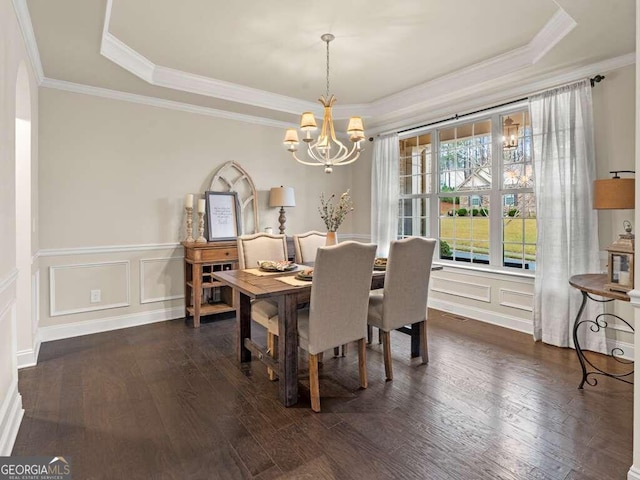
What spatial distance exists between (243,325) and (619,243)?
2.82 meters

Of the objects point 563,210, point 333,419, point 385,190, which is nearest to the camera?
point 333,419

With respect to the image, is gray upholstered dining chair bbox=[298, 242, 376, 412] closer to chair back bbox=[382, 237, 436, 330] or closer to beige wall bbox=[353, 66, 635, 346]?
chair back bbox=[382, 237, 436, 330]

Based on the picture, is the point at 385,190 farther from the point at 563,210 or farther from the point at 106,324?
the point at 106,324

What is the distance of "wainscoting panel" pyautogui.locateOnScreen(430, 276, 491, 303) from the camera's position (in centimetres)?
415

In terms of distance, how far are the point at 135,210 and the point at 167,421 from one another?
2.65m

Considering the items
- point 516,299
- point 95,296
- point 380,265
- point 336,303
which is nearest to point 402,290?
point 380,265

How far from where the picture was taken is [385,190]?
5.20 meters

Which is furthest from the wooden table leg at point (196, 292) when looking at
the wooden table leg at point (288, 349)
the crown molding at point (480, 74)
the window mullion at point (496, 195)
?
the window mullion at point (496, 195)

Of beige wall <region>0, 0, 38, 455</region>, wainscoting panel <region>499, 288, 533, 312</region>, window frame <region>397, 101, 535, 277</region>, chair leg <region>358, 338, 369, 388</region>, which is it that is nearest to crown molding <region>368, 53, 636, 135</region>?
window frame <region>397, 101, 535, 277</region>

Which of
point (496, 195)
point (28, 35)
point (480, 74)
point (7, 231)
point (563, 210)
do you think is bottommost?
point (7, 231)

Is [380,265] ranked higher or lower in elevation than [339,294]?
higher

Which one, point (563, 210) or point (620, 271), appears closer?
point (620, 271)

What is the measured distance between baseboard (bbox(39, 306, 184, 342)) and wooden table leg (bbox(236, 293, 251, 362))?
160cm

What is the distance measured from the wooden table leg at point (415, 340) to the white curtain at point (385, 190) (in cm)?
211
